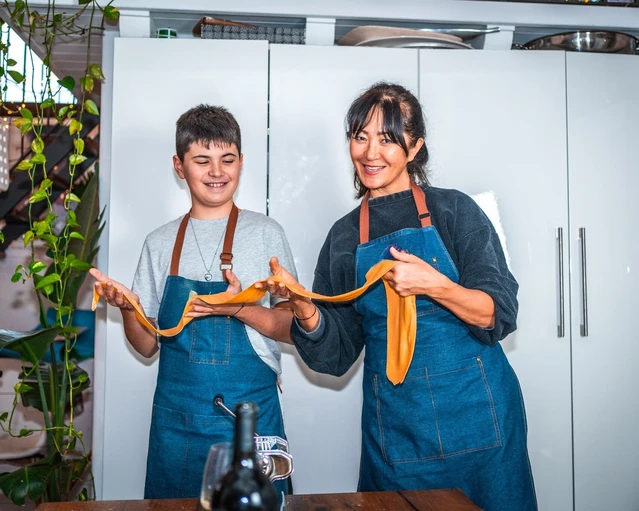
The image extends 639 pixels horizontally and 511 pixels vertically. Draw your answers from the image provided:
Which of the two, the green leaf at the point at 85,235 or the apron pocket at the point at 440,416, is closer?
the apron pocket at the point at 440,416

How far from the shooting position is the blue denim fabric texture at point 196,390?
1.84 m

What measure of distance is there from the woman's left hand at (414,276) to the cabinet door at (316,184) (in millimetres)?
1013

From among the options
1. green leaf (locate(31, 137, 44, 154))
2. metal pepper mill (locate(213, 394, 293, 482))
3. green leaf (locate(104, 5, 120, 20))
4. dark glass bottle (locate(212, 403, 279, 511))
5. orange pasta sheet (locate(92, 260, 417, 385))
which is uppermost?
green leaf (locate(104, 5, 120, 20))

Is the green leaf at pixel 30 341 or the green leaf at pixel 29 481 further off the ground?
the green leaf at pixel 30 341

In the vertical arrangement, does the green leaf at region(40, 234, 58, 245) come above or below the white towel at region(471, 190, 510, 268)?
below

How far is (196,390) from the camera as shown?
188 centimetres

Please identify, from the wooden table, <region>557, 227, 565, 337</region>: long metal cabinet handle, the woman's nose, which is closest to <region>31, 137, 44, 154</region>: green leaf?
the woman's nose

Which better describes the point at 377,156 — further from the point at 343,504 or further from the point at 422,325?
the point at 343,504

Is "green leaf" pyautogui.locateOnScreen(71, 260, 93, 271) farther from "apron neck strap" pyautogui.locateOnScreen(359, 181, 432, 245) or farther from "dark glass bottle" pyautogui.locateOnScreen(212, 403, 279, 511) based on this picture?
"dark glass bottle" pyautogui.locateOnScreen(212, 403, 279, 511)

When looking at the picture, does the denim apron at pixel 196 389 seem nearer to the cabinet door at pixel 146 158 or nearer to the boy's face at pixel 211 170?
the boy's face at pixel 211 170

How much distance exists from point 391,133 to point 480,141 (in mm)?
936

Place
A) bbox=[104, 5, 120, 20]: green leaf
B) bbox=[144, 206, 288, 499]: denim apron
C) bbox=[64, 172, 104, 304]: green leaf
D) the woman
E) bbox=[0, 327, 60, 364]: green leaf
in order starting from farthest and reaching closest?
bbox=[64, 172, 104, 304]: green leaf
bbox=[104, 5, 120, 20]: green leaf
bbox=[0, 327, 60, 364]: green leaf
bbox=[144, 206, 288, 499]: denim apron
the woman

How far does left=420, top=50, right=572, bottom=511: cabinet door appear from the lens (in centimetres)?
255

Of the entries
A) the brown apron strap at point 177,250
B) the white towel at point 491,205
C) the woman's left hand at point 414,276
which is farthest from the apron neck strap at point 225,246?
the white towel at point 491,205
